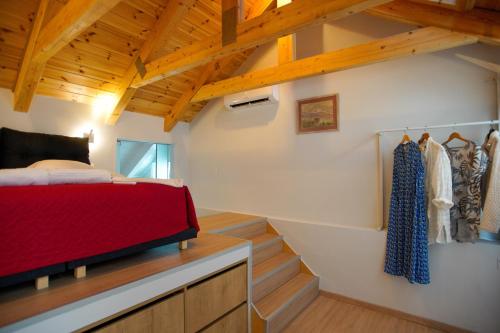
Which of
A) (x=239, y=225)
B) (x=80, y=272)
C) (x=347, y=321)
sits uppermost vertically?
(x=80, y=272)

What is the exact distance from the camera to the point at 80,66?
9.44 feet

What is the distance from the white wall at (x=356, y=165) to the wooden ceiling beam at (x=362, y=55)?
1.78 ft

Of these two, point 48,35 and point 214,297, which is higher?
point 48,35

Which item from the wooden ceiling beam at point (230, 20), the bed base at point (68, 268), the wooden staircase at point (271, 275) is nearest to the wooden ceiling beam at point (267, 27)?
the wooden ceiling beam at point (230, 20)

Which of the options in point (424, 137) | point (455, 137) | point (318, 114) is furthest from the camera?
point (318, 114)

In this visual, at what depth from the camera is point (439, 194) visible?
83.4 inches

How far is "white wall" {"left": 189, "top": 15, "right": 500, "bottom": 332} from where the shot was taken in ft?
7.28

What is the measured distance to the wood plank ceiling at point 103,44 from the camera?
231 cm

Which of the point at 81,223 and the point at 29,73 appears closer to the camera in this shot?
the point at 81,223

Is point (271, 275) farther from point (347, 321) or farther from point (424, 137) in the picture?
point (424, 137)

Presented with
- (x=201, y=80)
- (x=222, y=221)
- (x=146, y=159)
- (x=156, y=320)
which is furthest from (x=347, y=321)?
(x=146, y=159)

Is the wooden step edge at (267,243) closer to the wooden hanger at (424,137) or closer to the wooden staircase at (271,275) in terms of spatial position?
the wooden staircase at (271,275)

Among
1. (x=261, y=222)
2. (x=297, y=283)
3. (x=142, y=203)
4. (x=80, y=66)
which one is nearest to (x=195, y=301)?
(x=142, y=203)

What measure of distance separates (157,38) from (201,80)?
897 mm
